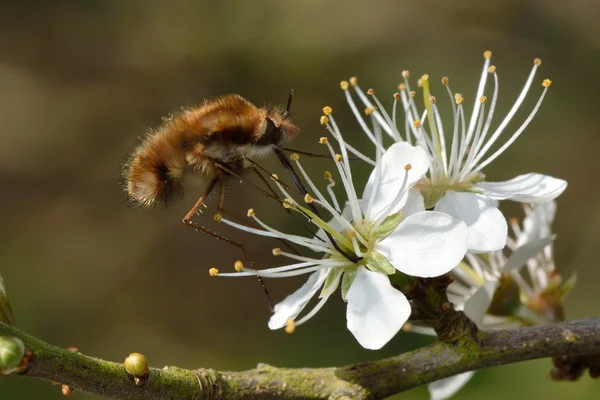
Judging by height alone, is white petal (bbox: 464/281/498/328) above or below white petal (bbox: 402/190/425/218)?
below

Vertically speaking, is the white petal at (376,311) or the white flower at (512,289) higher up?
the white flower at (512,289)

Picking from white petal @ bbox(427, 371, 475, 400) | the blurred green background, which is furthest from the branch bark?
the blurred green background

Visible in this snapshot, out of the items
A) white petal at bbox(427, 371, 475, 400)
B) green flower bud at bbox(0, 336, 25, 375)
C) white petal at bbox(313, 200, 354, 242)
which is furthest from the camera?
white petal at bbox(427, 371, 475, 400)

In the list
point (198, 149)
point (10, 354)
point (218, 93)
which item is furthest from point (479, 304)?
point (218, 93)

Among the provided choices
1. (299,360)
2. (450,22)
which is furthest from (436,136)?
(450,22)

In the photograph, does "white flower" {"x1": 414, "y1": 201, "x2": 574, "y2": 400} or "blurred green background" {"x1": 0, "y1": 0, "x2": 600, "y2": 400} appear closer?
"white flower" {"x1": 414, "y1": 201, "x2": 574, "y2": 400}

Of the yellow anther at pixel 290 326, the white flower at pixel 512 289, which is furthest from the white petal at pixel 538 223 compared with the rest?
the yellow anther at pixel 290 326

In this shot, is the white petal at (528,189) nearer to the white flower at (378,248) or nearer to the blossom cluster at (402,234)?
the blossom cluster at (402,234)

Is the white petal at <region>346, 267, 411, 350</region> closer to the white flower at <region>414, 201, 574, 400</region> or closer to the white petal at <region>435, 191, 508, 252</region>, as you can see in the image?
the white petal at <region>435, 191, 508, 252</region>
